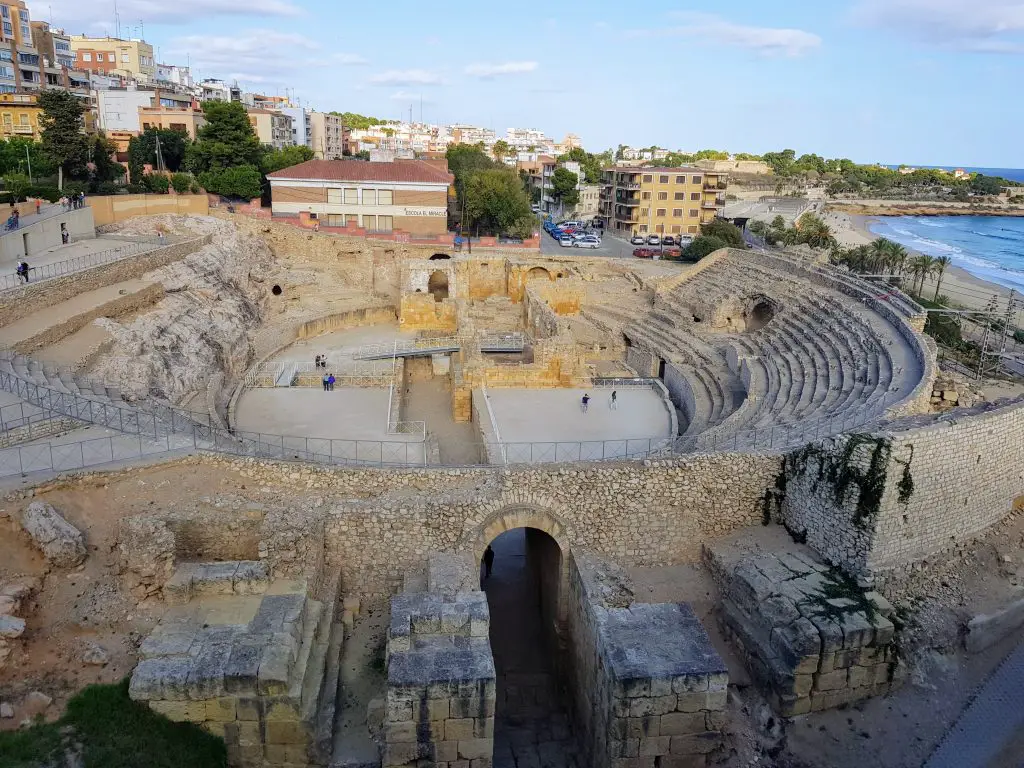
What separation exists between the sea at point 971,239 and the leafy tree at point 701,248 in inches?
969

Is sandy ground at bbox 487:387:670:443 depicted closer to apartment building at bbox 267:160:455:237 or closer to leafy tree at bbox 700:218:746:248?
apartment building at bbox 267:160:455:237

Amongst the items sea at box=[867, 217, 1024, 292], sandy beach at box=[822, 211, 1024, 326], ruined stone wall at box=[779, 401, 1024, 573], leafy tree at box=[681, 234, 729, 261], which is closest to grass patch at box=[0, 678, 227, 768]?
ruined stone wall at box=[779, 401, 1024, 573]

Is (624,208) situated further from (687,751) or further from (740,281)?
(687,751)

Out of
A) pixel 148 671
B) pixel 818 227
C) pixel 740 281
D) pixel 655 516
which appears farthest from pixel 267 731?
pixel 818 227

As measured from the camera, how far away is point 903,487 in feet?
43.6

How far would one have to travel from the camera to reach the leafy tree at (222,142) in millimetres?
46125

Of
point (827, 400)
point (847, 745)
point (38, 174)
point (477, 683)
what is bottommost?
point (847, 745)

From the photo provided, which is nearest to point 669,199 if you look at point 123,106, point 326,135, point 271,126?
point 271,126

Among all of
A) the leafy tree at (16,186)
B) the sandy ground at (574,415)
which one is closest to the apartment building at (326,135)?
the leafy tree at (16,186)

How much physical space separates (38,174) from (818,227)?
47673mm

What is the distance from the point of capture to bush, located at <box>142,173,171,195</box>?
136 ft

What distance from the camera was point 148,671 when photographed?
1067 cm

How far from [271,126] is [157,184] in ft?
113

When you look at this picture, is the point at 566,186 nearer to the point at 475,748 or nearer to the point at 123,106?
the point at 123,106
